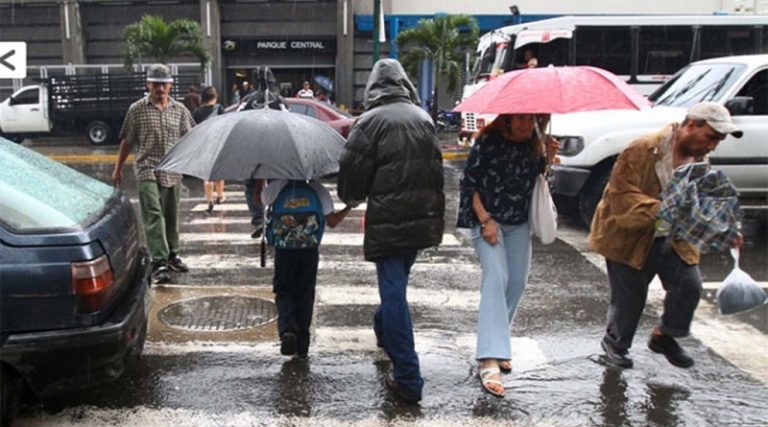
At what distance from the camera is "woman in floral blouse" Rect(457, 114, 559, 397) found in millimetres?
4137

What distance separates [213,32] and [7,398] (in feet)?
85.1

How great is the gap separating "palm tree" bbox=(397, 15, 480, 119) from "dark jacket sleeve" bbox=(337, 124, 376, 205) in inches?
707

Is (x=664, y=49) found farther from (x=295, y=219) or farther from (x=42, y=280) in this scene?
(x=42, y=280)

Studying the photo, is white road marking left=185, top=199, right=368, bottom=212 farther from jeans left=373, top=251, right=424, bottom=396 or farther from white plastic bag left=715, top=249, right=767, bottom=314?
white plastic bag left=715, top=249, right=767, bottom=314

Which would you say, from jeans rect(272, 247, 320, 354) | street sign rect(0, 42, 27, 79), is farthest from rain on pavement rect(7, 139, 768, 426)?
street sign rect(0, 42, 27, 79)

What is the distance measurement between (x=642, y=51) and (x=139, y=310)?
14219 millimetres

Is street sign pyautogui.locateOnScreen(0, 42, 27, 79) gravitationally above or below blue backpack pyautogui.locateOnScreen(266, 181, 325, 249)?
above

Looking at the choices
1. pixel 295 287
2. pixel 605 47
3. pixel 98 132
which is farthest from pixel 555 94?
pixel 98 132

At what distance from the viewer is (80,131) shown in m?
21.1

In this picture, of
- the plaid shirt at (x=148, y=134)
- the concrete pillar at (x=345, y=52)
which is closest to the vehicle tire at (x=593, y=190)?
the plaid shirt at (x=148, y=134)

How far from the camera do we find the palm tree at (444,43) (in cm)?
2169

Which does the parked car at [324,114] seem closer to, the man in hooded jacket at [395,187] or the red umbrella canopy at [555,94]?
the red umbrella canopy at [555,94]

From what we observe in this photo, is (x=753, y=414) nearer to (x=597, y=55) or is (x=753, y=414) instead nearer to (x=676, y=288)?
(x=676, y=288)

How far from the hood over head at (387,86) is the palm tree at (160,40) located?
2037 cm
